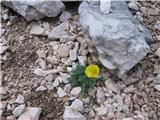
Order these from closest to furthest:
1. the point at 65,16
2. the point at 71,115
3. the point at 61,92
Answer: the point at 71,115 < the point at 61,92 < the point at 65,16

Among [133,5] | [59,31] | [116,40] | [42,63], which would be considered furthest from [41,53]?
[133,5]

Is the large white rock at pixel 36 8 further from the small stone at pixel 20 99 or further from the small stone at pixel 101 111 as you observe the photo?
the small stone at pixel 101 111

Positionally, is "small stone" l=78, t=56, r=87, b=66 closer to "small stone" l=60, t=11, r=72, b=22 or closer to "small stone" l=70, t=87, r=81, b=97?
"small stone" l=70, t=87, r=81, b=97

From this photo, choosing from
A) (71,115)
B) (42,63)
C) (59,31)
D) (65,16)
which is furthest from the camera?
(65,16)

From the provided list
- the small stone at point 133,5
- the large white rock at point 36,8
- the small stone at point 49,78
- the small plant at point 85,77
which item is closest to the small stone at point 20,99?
the small stone at point 49,78

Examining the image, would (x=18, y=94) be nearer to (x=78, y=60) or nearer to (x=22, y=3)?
(x=78, y=60)

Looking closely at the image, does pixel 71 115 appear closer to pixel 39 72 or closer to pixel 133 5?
pixel 39 72
